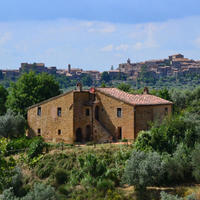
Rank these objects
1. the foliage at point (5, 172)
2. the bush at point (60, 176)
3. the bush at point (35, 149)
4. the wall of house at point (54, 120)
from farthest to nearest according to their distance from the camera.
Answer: the wall of house at point (54, 120), the bush at point (35, 149), the bush at point (60, 176), the foliage at point (5, 172)

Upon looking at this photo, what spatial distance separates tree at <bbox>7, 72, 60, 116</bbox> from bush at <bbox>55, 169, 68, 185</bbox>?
2036 centimetres

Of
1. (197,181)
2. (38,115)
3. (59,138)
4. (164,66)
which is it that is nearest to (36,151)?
(59,138)

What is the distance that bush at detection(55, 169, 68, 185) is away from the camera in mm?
29341

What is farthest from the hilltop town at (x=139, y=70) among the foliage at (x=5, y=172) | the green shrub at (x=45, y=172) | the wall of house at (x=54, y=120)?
the foliage at (x=5, y=172)

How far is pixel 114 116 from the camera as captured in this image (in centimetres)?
3725

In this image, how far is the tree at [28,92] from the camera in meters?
48.7

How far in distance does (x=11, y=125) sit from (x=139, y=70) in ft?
447

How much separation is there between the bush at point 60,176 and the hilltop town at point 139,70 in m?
121

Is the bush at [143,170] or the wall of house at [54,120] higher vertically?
the wall of house at [54,120]

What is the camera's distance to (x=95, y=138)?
38500 millimetres

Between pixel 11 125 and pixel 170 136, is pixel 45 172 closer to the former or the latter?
pixel 170 136

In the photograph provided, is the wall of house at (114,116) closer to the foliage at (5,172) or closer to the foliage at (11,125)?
the foliage at (11,125)

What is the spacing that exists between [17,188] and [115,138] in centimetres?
1366

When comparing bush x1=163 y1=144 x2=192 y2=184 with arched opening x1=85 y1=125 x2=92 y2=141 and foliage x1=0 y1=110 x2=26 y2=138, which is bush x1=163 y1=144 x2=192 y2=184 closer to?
arched opening x1=85 y1=125 x2=92 y2=141
